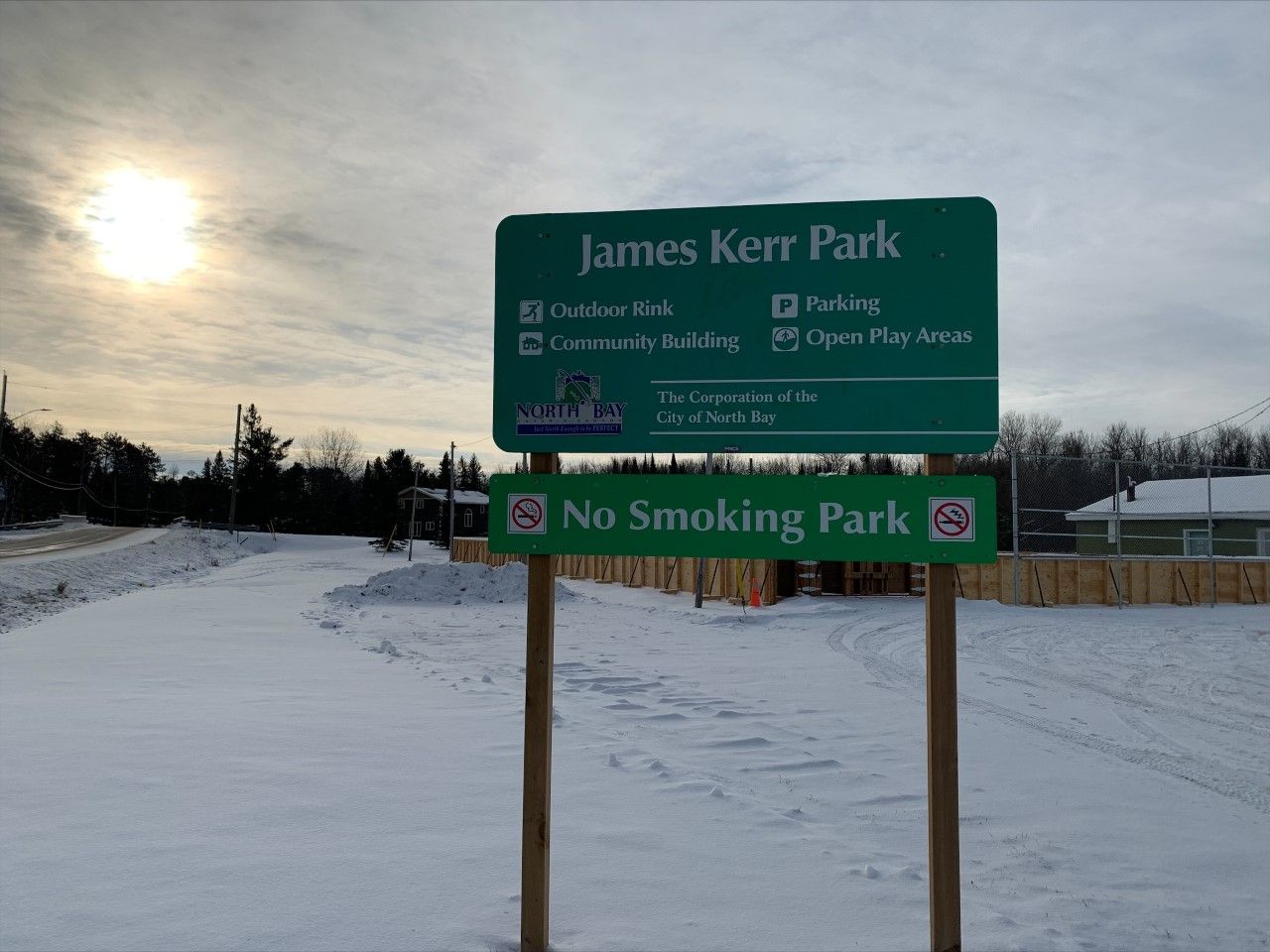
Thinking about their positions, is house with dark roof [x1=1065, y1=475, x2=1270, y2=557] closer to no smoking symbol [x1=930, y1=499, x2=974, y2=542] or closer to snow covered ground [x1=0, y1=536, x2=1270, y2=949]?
snow covered ground [x1=0, y1=536, x2=1270, y2=949]

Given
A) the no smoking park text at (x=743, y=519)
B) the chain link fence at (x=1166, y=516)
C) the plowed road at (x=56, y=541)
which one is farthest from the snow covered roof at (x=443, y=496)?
the no smoking park text at (x=743, y=519)

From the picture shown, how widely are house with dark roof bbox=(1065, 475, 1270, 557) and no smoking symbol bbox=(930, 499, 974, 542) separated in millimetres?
33103

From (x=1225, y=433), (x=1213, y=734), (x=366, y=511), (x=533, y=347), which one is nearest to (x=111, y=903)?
(x=533, y=347)

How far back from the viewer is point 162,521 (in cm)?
8550

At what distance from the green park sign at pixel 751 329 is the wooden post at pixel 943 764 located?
2.21 ft

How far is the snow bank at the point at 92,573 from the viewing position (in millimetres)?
17875

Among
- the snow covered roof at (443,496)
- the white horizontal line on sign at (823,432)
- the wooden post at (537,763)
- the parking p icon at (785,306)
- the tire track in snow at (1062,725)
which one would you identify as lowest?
the tire track in snow at (1062,725)

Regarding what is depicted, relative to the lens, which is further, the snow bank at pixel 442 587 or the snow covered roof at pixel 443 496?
the snow covered roof at pixel 443 496

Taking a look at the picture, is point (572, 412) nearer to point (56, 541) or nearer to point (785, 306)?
point (785, 306)

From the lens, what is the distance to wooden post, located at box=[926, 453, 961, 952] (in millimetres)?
3363

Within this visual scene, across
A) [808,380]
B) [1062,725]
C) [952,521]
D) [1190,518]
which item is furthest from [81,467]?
[952,521]

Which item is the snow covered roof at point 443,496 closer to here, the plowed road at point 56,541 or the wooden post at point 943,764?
the plowed road at point 56,541

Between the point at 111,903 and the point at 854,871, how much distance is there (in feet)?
11.4

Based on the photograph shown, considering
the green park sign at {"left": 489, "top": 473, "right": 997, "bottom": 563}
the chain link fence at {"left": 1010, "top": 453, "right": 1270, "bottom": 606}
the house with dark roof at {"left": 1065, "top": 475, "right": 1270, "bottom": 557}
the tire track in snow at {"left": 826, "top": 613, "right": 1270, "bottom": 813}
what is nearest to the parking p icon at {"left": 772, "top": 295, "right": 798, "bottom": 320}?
the green park sign at {"left": 489, "top": 473, "right": 997, "bottom": 563}
